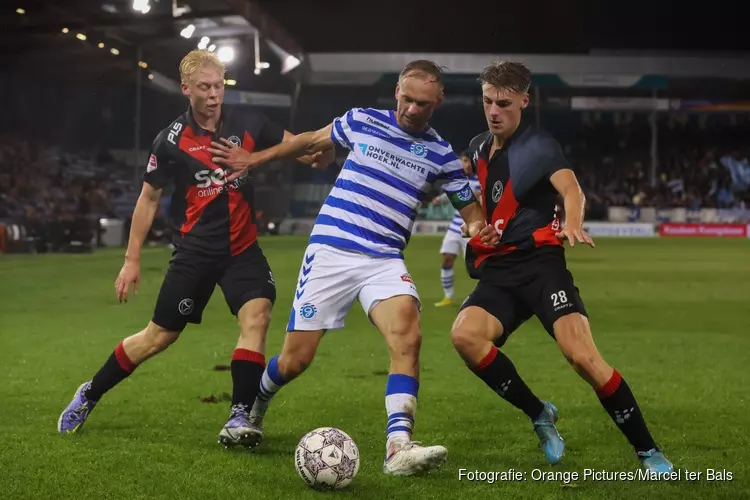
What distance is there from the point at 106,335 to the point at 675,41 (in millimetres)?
42420

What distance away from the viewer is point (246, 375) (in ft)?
18.3

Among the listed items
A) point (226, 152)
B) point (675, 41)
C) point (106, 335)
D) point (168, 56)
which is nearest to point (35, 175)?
point (168, 56)

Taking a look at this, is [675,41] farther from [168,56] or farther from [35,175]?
[35,175]

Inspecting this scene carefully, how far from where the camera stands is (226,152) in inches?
210

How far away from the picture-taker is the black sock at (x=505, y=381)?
17.0 feet

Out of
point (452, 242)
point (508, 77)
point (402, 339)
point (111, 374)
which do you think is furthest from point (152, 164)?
point (452, 242)

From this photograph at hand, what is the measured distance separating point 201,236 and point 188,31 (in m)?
25.4

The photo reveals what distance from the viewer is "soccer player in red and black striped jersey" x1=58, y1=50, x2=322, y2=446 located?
566 centimetres

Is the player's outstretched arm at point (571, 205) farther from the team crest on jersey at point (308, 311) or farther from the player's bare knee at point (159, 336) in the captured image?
the player's bare knee at point (159, 336)

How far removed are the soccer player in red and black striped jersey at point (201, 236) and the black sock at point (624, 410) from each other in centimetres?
197

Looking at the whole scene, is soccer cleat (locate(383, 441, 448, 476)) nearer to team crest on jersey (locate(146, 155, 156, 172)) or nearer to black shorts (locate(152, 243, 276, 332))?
black shorts (locate(152, 243, 276, 332))

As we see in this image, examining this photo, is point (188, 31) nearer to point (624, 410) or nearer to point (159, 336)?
point (159, 336)

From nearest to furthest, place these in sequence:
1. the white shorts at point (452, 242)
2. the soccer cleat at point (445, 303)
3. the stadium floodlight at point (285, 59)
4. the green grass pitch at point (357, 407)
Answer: the green grass pitch at point (357, 407), the soccer cleat at point (445, 303), the white shorts at point (452, 242), the stadium floodlight at point (285, 59)

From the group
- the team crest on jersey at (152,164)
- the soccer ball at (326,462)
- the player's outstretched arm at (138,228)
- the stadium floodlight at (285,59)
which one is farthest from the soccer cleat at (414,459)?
the stadium floodlight at (285,59)
